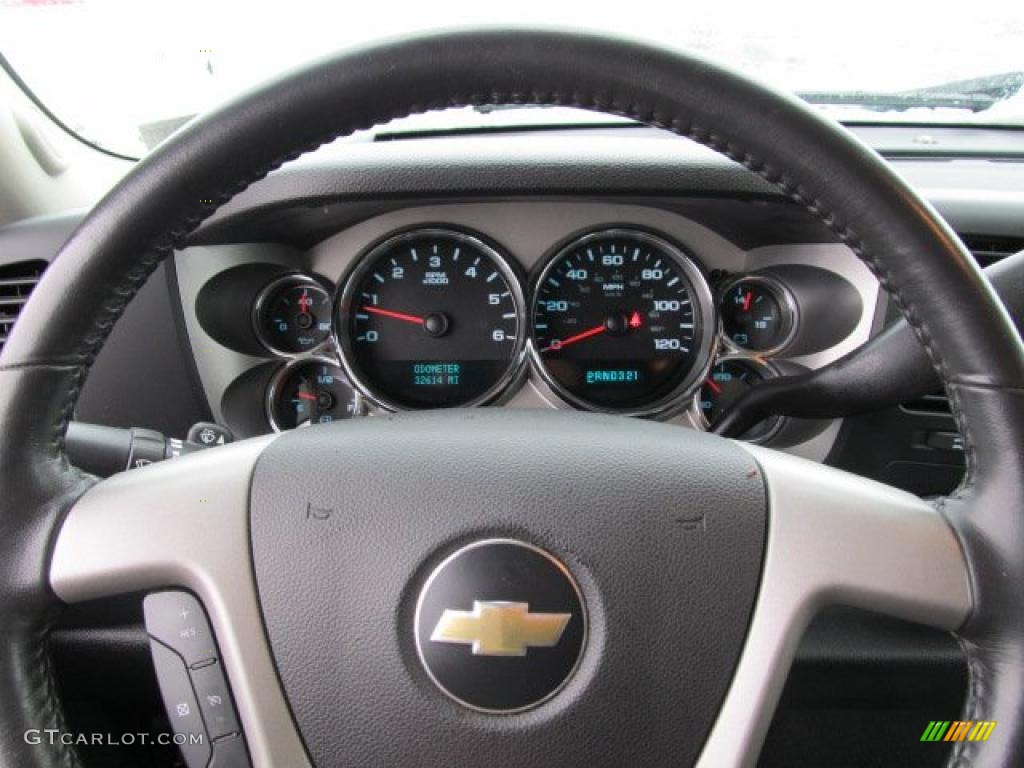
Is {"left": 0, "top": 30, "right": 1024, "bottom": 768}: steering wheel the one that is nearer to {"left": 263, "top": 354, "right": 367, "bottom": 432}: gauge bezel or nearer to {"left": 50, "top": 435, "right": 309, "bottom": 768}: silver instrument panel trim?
{"left": 50, "top": 435, "right": 309, "bottom": 768}: silver instrument panel trim

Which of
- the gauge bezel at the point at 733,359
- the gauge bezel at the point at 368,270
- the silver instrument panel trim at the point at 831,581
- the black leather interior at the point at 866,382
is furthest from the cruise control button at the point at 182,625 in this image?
the gauge bezel at the point at 733,359

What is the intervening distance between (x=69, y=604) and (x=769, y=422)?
5.67 feet

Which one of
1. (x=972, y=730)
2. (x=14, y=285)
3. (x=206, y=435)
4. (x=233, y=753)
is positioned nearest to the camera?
(x=972, y=730)

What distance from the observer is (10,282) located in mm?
1904

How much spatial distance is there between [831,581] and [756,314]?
5.01 ft

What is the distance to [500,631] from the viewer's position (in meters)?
0.96

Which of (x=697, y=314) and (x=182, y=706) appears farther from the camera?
(x=697, y=314)

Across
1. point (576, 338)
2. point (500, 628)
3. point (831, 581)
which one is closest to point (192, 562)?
point (500, 628)

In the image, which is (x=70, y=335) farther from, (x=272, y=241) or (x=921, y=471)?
(x=921, y=471)

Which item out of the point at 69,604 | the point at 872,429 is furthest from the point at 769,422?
the point at 69,604

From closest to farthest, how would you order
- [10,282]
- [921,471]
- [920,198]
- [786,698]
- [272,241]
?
[920,198] < [786,698] < [10,282] < [921,471] < [272,241]

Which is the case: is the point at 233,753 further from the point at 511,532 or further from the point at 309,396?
the point at 309,396

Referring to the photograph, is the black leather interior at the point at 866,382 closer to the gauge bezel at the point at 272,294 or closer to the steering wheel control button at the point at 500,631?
the steering wheel control button at the point at 500,631

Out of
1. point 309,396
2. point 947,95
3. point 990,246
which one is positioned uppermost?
point 947,95
